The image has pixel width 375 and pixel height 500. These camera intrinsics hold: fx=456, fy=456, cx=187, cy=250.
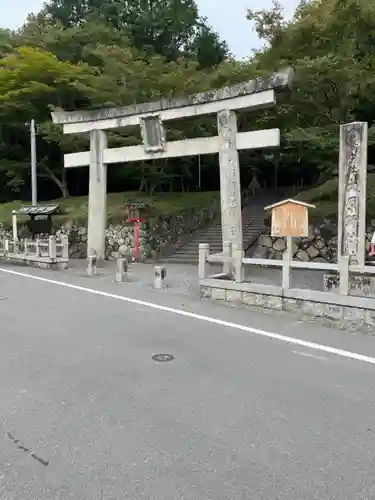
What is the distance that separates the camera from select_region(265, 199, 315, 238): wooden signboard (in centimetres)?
894

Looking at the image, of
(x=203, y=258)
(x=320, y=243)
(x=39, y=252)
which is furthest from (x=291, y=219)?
(x=39, y=252)

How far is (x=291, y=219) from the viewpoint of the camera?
355 inches

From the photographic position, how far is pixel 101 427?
3988mm

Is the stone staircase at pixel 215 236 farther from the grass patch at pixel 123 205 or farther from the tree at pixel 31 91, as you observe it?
the tree at pixel 31 91

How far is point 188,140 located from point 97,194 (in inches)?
171

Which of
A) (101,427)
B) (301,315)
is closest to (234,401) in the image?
(101,427)

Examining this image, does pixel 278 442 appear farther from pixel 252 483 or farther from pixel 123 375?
pixel 123 375

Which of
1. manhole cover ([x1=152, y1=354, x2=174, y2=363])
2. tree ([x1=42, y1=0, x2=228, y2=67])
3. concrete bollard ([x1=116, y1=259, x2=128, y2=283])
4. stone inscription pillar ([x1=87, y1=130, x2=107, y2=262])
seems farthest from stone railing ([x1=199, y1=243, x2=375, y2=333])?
tree ([x1=42, y1=0, x2=228, y2=67])

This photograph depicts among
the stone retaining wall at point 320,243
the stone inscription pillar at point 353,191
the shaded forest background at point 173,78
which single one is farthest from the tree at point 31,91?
the stone inscription pillar at point 353,191

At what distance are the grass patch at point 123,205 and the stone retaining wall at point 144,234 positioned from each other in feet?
0.95

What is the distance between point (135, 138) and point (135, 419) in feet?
56.2

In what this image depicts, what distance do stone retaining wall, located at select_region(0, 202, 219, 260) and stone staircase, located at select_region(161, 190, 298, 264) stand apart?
2.04 ft

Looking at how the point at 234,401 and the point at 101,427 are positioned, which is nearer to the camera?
the point at 101,427

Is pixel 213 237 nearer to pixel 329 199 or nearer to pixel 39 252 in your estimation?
pixel 329 199
